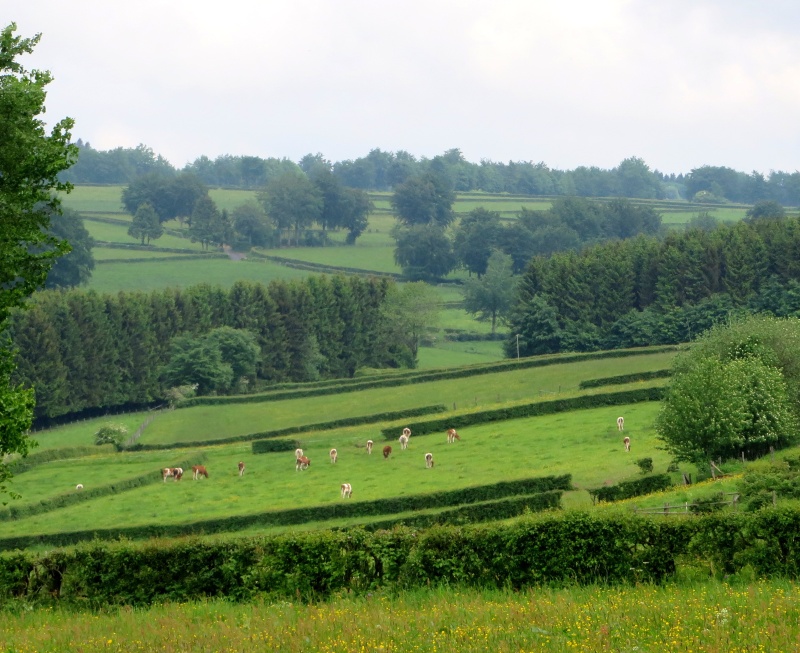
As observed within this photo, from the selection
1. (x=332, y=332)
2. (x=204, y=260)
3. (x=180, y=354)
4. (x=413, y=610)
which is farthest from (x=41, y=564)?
(x=204, y=260)

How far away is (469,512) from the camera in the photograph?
167ft

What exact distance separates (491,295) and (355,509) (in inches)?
4261

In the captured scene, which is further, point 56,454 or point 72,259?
point 72,259

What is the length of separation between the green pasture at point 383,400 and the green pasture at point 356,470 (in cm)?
1225

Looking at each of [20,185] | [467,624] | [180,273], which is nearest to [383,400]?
[20,185]

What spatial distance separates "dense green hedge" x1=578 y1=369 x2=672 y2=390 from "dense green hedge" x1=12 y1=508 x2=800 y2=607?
58.8 m

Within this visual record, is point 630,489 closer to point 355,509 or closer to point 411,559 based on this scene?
point 355,509

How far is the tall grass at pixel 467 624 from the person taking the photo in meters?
22.0

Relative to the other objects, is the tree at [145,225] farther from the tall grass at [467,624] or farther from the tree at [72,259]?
the tall grass at [467,624]

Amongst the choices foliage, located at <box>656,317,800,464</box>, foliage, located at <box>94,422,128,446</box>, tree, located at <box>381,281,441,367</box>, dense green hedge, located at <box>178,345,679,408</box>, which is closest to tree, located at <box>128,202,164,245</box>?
tree, located at <box>381,281,441,367</box>

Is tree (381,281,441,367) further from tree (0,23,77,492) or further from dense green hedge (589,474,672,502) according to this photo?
tree (0,23,77,492)

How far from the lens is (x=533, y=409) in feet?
263

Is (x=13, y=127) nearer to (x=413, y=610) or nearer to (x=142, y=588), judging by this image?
(x=142, y=588)

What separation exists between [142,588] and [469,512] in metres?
22.0
